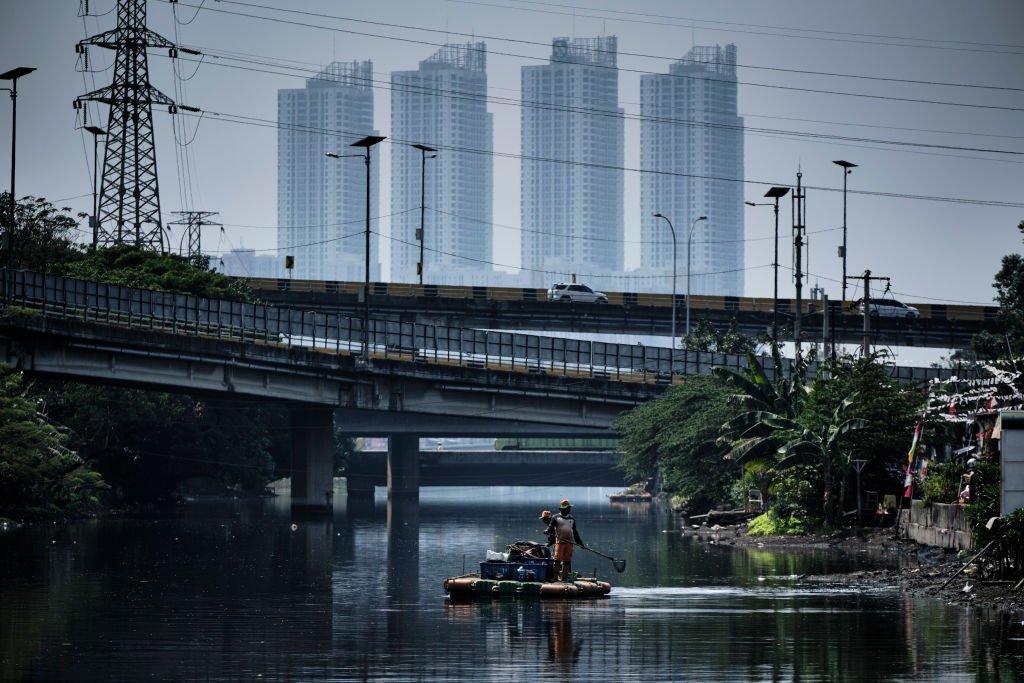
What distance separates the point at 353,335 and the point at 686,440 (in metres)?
24.8

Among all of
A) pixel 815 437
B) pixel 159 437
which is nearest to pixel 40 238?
pixel 159 437

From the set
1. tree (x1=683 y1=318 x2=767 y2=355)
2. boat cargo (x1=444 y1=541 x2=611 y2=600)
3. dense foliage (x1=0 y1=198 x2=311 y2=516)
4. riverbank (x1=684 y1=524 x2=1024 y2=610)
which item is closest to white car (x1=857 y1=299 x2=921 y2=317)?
tree (x1=683 y1=318 x2=767 y2=355)

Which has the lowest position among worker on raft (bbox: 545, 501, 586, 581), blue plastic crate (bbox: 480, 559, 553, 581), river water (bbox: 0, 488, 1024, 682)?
river water (bbox: 0, 488, 1024, 682)

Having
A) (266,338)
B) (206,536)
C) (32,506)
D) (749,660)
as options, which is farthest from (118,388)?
(749,660)

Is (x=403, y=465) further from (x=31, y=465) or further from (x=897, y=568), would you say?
(x=897, y=568)

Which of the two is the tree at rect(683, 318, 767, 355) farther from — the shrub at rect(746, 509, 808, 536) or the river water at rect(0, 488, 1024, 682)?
the river water at rect(0, 488, 1024, 682)

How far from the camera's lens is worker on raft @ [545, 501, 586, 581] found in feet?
135

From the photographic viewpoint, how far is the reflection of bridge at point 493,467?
155250 millimetres

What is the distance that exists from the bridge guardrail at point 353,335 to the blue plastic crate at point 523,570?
49629 mm

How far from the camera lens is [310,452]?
97.7 meters

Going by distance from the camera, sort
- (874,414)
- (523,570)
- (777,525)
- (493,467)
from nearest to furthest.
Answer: (523,570), (874,414), (777,525), (493,467)

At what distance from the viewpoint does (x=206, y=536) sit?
70.4 metres

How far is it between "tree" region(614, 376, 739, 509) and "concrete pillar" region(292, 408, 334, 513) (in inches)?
707

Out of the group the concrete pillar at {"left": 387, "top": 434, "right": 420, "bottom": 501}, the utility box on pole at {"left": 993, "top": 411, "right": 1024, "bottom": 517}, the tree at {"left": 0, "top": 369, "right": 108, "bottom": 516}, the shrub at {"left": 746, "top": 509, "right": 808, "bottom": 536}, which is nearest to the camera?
the utility box on pole at {"left": 993, "top": 411, "right": 1024, "bottom": 517}
